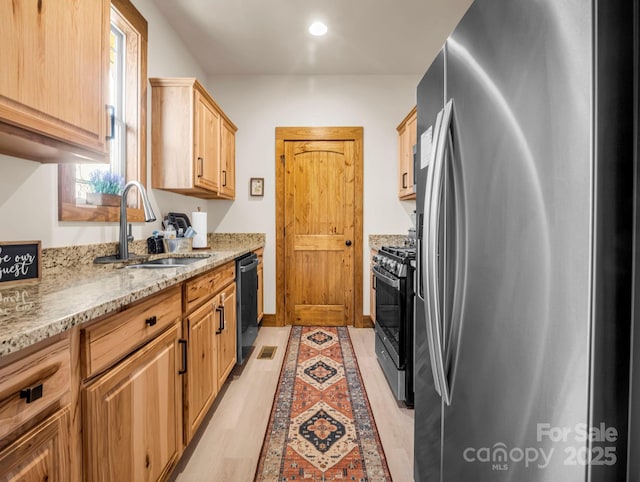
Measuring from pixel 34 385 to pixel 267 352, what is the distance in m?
2.45

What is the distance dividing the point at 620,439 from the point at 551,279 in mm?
240

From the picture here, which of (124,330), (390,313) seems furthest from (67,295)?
(390,313)

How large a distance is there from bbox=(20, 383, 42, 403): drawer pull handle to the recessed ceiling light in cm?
303

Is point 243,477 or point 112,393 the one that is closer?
point 112,393

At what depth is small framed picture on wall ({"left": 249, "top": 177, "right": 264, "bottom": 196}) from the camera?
385 cm

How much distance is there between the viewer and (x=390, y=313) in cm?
234

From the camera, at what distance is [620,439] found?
48 cm

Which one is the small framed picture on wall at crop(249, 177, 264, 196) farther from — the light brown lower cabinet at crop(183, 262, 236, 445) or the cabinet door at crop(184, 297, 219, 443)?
the cabinet door at crop(184, 297, 219, 443)

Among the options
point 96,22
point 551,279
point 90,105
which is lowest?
point 551,279

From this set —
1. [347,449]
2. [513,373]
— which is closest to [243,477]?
[347,449]

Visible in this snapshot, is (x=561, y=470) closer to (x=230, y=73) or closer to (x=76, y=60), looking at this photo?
(x=76, y=60)

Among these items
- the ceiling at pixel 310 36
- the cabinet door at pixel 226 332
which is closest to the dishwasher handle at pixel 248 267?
the cabinet door at pixel 226 332

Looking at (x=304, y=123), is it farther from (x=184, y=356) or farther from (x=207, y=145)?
(x=184, y=356)

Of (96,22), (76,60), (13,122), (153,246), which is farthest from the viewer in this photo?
(153,246)
